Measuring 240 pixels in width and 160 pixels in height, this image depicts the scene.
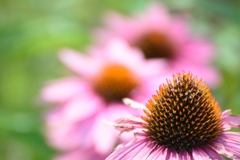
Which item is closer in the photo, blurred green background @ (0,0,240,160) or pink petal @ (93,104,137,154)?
pink petal @ (93,104,137,154)

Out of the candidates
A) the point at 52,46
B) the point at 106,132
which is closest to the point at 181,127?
the point at 106,132

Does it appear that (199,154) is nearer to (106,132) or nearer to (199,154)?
(199,154)

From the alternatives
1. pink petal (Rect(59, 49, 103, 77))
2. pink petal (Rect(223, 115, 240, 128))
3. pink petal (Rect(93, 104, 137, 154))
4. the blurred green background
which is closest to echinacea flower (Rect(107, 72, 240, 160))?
pink petal (Rect(223, 115, 240, 128))

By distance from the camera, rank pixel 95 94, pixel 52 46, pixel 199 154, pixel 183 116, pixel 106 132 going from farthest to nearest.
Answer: pixel 52 46
pixel 95 94
pixel 106 132
pixel 183 116
pixel 199 154

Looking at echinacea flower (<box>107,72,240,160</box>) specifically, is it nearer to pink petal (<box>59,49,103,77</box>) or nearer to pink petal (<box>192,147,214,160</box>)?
pink petal (<box>192,147,214,160</box>)

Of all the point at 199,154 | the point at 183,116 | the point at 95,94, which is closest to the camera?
the point at 199,154

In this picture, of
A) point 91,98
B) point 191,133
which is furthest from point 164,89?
point 91,98
